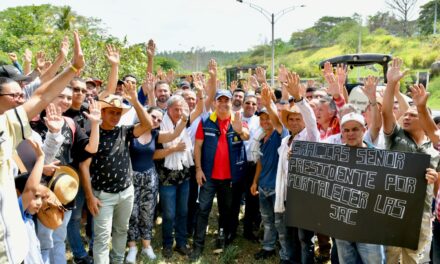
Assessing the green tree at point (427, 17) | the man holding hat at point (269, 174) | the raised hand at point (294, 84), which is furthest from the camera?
the green tree at point (427, 17)

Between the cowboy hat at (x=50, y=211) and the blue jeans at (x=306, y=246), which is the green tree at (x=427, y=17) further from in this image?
the cowboy hat at (x=50, y=211)

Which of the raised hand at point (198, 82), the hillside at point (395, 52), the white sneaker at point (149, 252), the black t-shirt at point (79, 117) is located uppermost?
the hillside at point (395, 52)

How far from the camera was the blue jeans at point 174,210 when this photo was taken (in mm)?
4738

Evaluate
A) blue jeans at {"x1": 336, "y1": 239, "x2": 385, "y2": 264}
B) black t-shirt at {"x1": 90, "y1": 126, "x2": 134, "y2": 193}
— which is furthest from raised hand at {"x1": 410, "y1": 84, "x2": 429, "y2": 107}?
black t-shirt at {"x1": 90, "y1": 126, "x2": 134, "y2": 193}

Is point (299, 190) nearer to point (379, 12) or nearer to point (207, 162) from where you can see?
point (207, 162)

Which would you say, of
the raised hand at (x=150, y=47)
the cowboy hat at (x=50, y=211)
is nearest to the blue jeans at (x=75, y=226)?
the cowboy hat at (x=50, y=211)

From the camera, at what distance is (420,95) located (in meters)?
3.33

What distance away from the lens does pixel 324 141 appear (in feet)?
12.9

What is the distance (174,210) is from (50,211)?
191 centimetres

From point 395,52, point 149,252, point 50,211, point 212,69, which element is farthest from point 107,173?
point 395,52

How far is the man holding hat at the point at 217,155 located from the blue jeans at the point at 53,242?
1.73 m

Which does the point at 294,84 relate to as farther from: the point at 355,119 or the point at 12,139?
the point at 12,139

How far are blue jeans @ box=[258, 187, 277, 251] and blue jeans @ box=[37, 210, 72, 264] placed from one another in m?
2.30

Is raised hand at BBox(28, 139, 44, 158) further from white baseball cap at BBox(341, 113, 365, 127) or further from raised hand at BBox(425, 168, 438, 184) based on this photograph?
raised hand at BBox(425, 168, 438, 184)
